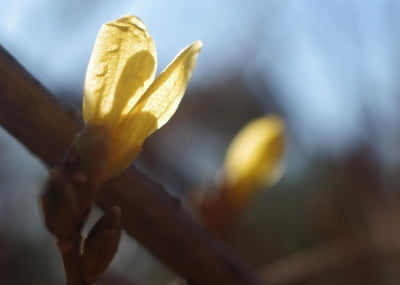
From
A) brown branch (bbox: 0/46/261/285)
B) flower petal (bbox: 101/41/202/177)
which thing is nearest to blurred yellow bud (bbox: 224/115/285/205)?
brown branch (bbox: 0/46/261/285)

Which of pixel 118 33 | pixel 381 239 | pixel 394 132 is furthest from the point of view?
pixel 394 132

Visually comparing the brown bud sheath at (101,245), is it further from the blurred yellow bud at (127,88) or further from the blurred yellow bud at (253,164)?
the blurred yellow bud at (253,164)

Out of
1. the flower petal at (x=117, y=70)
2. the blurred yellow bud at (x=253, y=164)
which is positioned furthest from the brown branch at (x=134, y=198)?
the blurred yellow bud at (x=253, y=164)

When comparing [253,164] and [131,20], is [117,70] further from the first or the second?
[253,164]

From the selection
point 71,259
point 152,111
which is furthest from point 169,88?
point 71,259

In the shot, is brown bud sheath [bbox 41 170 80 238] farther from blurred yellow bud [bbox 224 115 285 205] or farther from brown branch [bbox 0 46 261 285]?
blurred yellow bud [bbox 224 115 285 205]

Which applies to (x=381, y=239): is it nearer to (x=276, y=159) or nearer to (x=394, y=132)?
(x=276, y=159)

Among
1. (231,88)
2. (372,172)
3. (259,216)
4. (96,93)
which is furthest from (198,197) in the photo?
(259,216)
